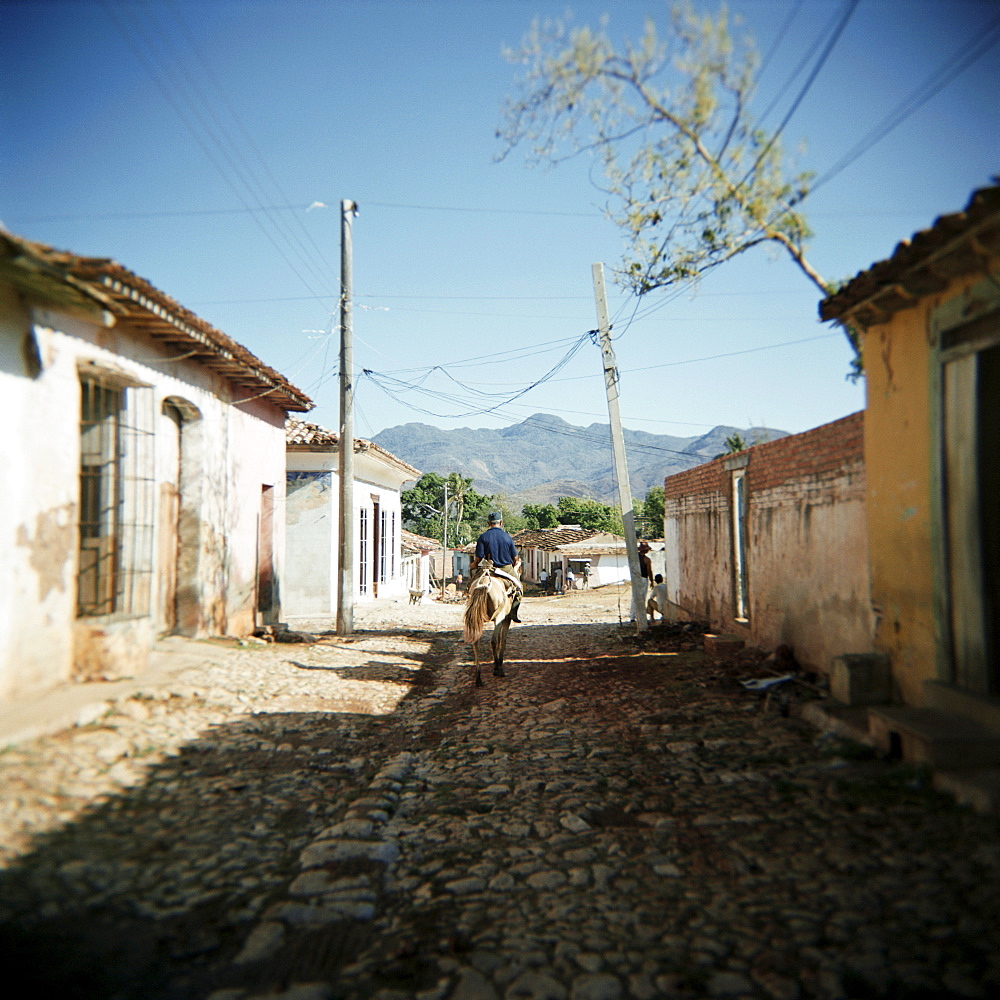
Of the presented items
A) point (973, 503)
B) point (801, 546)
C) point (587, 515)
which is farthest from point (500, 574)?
point (587, 515)

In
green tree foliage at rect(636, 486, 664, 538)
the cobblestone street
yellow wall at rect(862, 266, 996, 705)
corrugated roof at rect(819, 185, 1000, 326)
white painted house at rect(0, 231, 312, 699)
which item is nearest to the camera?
the cobblestone street

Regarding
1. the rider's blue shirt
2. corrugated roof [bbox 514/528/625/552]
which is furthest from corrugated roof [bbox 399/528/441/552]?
the rider's blue shirt

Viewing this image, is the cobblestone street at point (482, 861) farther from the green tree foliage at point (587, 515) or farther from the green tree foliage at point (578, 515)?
the green tree foliage at point (587, 515)

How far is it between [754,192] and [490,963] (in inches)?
340

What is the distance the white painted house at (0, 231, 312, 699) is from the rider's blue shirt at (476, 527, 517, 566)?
349 cm

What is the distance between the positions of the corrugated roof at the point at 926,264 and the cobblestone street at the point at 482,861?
9.50ft

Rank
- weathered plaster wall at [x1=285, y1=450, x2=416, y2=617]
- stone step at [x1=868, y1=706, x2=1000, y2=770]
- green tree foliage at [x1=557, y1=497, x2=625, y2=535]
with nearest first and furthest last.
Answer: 1. stone step at [x1=868, y1=706, x2=1000, y2=770]
2. weathered plaster wall at [x1=285, y1=450, x2=416, y2=617]
3. green tree foliage at [x1=557, y1=497, x2=625, y2=535]

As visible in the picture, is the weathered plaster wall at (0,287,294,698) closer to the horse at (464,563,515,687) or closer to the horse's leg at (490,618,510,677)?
the horse at (464,563,515,687)

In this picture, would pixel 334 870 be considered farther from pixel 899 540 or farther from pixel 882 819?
pixel 899 540

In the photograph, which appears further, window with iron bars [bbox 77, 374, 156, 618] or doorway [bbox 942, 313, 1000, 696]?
window with iron bars [bbox 77, 374, 156, 618]

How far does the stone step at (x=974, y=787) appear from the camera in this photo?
3348 millimetres

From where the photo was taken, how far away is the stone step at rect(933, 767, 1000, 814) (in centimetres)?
335

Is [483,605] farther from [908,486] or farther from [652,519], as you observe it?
[652,519]

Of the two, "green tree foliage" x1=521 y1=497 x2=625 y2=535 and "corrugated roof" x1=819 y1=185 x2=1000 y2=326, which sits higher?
"green tree foliage" x1=521 y1=497 x2=625 y2=535
